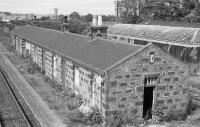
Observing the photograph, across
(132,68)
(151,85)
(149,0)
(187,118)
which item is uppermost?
(149,0)

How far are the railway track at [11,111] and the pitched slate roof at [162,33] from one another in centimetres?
1440

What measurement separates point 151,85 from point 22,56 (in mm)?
24123

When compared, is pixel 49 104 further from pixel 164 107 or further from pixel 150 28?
pixel 150 28

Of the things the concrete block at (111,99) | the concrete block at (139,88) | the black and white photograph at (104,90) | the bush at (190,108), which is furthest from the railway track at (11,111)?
the bush at (190,108)

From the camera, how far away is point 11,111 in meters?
15.3

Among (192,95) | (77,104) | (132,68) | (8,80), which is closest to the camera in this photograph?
(132,68)

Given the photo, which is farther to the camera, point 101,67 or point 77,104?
point 77,104

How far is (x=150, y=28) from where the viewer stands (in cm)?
3316

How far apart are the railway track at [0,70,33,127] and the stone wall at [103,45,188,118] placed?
13.3ft

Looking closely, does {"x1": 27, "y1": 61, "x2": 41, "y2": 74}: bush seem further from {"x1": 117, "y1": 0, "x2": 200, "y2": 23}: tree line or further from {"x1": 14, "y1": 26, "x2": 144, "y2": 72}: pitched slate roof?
{"x1": 117, "y1": 0, "x2": 200, "y2": 23}: tree line

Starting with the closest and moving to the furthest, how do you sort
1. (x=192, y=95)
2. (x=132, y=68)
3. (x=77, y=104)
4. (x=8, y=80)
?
(x=132, y=68) < (x=77, y=104) < (x=192, y=95) < (x=8, y=80)

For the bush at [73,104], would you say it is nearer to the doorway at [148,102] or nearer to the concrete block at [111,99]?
the concrete block at [111,99]

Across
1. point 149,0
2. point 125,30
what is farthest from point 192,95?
point 149,0

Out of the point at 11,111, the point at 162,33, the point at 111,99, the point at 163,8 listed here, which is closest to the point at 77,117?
the point at 111,99
